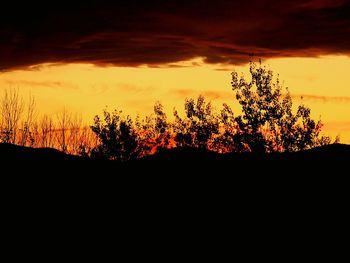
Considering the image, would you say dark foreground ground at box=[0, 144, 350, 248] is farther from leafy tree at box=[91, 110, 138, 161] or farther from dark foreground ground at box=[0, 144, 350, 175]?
leafy tree at box=[91, 110, 138, 161]

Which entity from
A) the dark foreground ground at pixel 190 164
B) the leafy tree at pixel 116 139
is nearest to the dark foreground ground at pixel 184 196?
the dark foreground ground at pixel 190 164

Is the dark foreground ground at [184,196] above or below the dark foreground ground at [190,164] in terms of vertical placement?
below

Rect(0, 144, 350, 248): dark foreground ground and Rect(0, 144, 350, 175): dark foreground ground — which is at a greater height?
Rect(0, 144, 350, 175): dark foreground ground

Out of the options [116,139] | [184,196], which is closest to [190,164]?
[184,196]

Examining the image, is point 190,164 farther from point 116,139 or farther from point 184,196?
point 116,139

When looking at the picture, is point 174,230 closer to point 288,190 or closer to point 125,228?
point 125,228

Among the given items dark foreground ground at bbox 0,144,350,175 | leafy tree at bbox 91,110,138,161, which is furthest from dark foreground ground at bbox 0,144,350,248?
leafy tree at bbox 91,110,138,161

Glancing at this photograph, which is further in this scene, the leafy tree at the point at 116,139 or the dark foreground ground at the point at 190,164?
the leafy tree at the point at 116,139

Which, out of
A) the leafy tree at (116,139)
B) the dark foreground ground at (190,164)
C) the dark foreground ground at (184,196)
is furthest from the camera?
the leafy tree at (116,139)

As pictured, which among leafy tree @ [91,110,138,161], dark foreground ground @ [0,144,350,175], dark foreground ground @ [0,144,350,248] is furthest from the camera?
leafy tree @ [91,110,138,161]

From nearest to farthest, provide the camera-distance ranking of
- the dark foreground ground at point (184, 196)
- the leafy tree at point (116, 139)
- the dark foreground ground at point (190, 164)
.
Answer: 1. the dark foreground ground at point (184, 196)
2. the dark foreground ground at point (190, 164)
3. the leafy tree at point (116, 139)

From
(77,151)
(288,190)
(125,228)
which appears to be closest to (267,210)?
(288,190)

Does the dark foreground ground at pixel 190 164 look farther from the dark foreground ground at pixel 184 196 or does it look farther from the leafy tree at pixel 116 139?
the leafy tree at pixel 116 139

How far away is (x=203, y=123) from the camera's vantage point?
42.2 m
